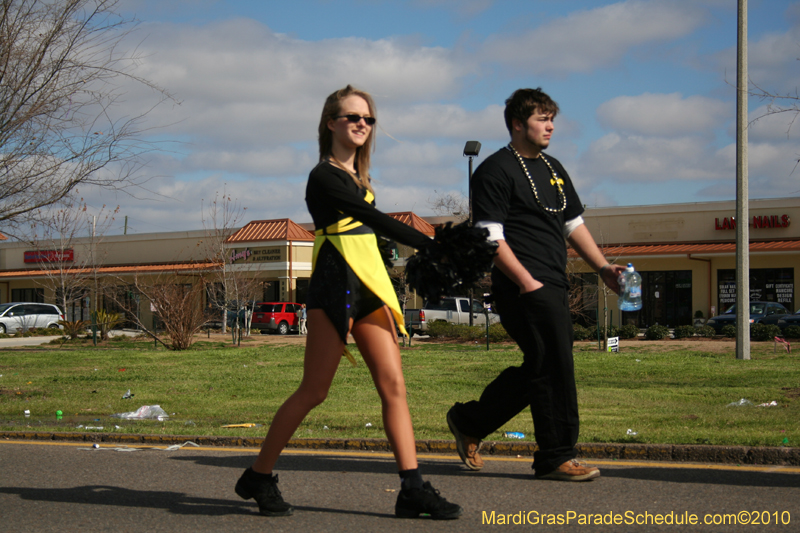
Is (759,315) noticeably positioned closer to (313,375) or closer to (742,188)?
(742,188)

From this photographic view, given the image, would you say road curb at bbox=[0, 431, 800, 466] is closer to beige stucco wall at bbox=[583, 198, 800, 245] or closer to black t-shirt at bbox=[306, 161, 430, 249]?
black t-shirt at bbox=[306, 161, 430, 249]

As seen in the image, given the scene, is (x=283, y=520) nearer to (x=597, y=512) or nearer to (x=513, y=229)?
(x=597, y=512)

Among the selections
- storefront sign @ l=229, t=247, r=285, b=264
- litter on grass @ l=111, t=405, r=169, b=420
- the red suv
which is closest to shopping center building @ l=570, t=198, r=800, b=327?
the red suv

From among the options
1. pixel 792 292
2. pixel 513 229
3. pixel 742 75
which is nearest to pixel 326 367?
pixel 513 229

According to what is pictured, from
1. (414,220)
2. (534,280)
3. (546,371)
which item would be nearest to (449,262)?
(534,280)

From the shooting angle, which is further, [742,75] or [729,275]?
[729,275]

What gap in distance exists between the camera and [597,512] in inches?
152

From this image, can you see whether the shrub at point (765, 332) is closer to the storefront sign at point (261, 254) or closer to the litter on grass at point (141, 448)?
the litter on grass at point (141, 448)

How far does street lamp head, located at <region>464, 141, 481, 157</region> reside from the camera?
23.2 metres

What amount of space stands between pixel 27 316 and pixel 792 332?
3223 cm

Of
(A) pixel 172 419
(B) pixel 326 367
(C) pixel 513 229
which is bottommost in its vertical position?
(A) pixel 172 419

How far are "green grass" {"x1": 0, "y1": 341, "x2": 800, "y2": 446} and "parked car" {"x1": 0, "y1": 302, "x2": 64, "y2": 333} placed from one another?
22297 millimetres

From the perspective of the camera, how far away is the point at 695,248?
35.4 metres

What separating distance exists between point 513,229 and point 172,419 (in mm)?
5312
